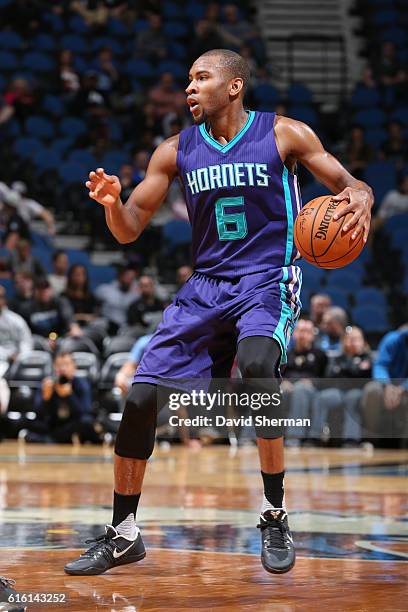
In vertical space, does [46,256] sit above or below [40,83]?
below

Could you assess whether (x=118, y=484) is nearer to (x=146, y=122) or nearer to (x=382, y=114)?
(x=146, y=122)

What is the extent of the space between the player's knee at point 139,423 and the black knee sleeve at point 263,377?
36 cm

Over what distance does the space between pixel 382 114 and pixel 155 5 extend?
4.05 m

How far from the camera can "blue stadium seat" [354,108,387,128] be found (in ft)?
55.0

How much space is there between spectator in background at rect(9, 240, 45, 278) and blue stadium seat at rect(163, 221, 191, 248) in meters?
1.76

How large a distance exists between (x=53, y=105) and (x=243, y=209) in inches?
478

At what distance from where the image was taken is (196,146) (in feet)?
14.4

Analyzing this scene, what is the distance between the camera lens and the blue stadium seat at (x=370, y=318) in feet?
42.9

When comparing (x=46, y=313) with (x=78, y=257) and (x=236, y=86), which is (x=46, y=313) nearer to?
(x=78, y=257)

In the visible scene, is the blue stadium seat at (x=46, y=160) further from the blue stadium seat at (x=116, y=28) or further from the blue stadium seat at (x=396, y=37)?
the blue stadium seat at (x=396, y=37)

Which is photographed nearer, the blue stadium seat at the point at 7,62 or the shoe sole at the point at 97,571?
the shoe sole at the point at 97,571

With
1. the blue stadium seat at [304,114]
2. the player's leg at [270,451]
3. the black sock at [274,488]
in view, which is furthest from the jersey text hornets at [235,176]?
the blue stadium seat at [304,114]

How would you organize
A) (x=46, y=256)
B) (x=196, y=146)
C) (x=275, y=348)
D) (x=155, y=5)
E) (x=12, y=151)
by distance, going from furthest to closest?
(x=155, y=5) → (x=12, y=151) → (x=46, y=256) → (x=196, y=146) → (x=275, y=348)

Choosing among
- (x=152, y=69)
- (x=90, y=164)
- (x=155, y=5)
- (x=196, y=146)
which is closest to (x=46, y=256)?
(x=90, y=164)
